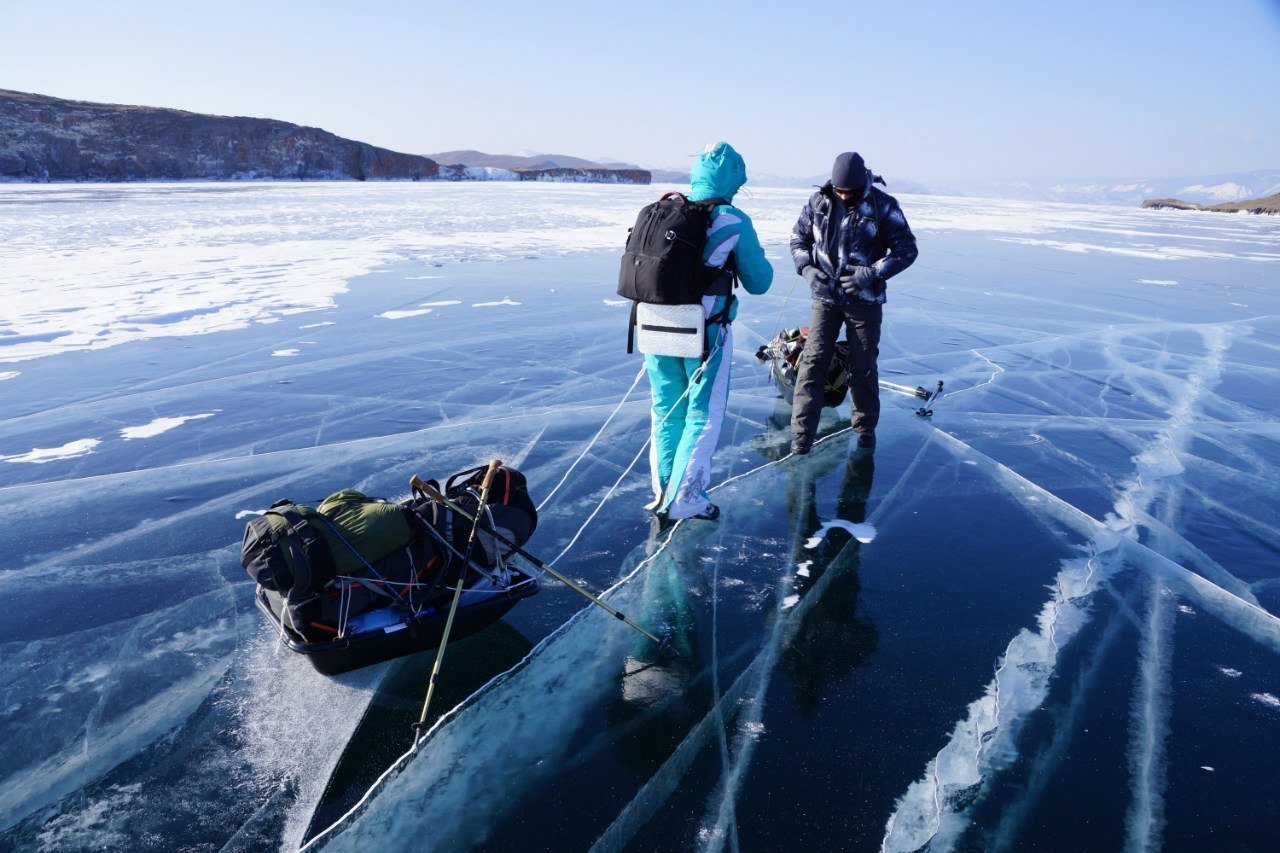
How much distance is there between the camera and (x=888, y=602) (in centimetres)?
338

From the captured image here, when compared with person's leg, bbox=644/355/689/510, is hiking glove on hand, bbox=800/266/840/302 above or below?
above

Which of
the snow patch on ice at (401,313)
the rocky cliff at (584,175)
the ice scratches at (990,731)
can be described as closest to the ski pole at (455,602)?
the ice scratches at (990,731)

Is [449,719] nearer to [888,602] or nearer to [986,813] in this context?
[986,813]

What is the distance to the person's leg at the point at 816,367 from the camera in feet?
16.6

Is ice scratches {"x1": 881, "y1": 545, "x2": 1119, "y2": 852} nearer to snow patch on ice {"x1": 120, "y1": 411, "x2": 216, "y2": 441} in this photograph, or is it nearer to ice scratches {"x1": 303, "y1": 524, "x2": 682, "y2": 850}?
ice scratches {"x1": 303, "y1": 524, "x2": 682, "y2": 850}

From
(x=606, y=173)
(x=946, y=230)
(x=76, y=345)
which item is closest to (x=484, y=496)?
(x=76, y=345)

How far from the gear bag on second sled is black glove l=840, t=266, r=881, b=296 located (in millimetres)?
1298

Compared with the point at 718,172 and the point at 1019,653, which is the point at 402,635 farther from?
the point at 718,172

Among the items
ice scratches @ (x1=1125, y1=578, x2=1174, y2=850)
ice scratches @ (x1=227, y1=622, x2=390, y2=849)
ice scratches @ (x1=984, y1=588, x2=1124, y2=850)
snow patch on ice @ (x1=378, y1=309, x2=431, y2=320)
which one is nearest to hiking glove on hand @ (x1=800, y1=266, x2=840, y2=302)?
ice scratches @ (x1=1125, y1=578, x2=1174, y2=850)

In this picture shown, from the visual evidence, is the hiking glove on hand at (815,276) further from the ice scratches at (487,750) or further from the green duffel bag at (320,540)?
the green duffel bag at (320,540)

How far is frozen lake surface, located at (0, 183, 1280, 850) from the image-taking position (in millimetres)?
2264

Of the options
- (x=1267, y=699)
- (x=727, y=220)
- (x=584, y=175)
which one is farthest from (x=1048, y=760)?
(x=584, y=175)

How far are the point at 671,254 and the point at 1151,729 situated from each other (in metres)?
2.78

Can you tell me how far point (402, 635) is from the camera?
2.65m
